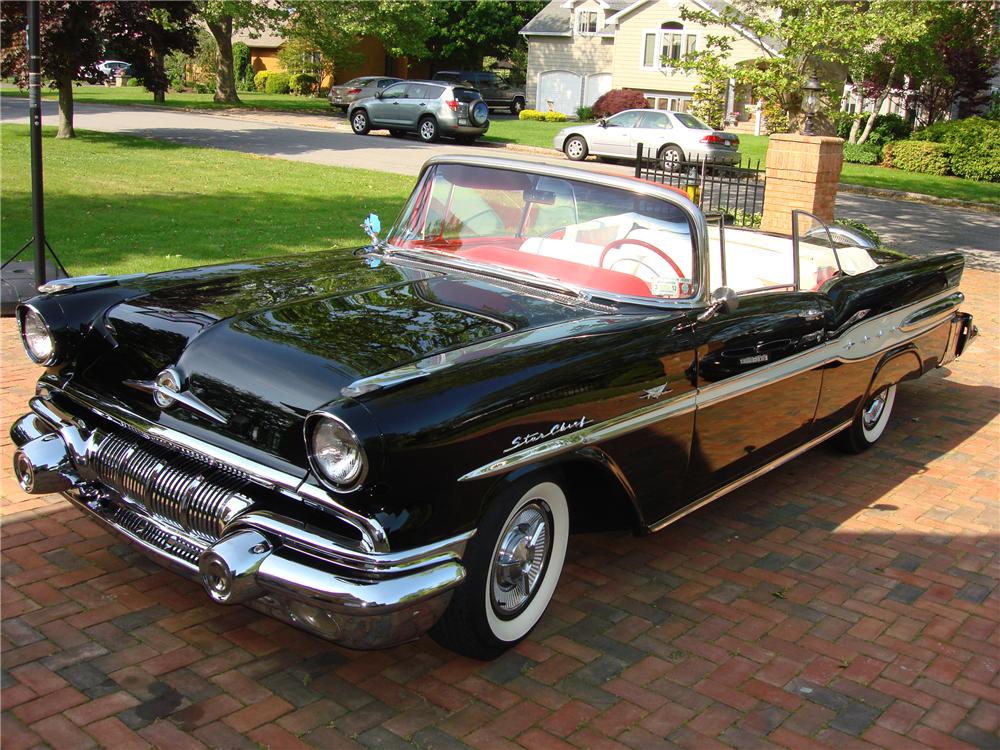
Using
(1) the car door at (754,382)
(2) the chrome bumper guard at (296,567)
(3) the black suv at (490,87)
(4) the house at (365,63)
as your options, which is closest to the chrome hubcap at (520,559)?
(2) the chrome bumper guard at (296,567)

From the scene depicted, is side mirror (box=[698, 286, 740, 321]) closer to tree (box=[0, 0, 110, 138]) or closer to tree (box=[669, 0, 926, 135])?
tree (box=[669, 0, 926, 135])

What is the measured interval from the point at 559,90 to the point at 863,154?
818 inches

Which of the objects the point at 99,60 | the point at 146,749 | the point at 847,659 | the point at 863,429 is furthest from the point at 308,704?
the point at 99,60

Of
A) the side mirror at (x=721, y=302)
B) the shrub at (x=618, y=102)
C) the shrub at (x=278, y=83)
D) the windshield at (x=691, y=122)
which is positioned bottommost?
the side mirror at (x=721, y=302)

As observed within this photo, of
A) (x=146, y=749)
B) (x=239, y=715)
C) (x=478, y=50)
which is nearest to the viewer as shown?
(x=146, y=749)

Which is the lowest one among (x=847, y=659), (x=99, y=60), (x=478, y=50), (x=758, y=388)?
(x=847, y=659)

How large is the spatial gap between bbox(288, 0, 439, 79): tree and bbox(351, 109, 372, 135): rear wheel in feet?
31.6

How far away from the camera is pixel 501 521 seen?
321 cm

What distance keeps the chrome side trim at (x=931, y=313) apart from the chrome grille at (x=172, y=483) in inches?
163

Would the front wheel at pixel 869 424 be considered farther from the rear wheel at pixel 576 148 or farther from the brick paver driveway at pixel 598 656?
the rear wheel at pixel 576 148

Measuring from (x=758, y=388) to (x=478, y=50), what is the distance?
156 ft

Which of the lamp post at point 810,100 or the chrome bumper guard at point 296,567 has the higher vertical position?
the lamp post at point 810,100

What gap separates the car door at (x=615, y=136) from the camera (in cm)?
2339

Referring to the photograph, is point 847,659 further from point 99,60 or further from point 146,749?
point 99,60
